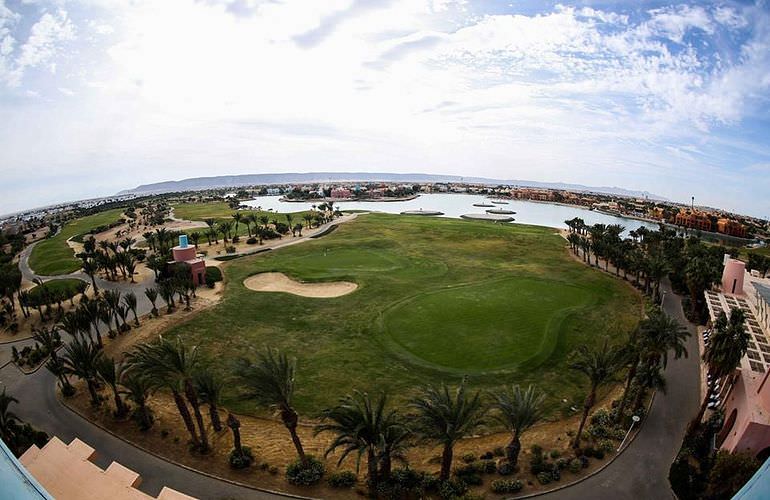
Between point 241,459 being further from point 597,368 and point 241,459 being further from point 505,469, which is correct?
point 597,368

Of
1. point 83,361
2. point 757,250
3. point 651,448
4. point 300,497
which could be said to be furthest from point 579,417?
point 757,250

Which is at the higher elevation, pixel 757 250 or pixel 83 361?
pixel 757 250

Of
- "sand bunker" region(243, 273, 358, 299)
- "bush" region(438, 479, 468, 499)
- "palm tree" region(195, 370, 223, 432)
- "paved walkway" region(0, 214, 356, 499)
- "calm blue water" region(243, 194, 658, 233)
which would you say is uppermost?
"calm blue water" region(243, 194, 658, 233)

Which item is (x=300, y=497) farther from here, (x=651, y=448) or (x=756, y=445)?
(x=756, y=445)

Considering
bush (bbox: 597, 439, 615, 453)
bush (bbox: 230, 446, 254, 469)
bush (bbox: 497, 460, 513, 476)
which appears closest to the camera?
bush (bbox: 497, 460, 513, 476)

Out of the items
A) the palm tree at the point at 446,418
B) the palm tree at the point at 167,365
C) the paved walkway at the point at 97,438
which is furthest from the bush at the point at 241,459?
the palm tree at the point at 446,418

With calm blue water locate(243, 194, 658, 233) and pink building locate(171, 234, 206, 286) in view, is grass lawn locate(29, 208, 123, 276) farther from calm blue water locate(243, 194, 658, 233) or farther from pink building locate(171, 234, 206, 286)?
calm blue water locate(243, 194, 658, 233)

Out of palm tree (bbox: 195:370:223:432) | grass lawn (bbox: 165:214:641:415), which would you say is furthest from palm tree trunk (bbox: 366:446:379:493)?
palm tree (bbox: 195:370:223:432)

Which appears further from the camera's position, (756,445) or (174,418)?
(174,418)
